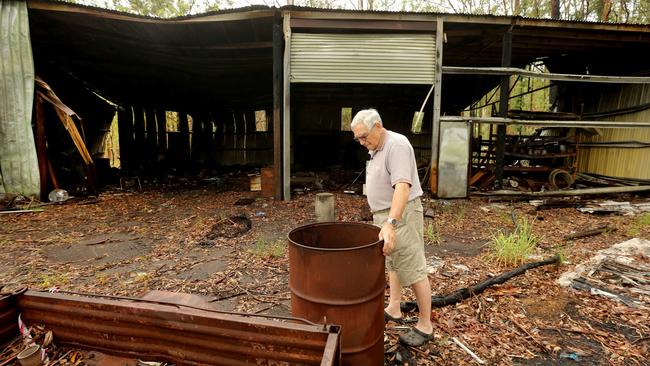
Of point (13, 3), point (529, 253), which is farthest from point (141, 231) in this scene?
point (529, 253)

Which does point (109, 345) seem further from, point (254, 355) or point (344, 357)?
point (344, 357)

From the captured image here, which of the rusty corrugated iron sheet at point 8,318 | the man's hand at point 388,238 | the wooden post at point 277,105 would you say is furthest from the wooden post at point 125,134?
the man's hand at point 388,238

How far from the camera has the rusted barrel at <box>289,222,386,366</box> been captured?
2072mm

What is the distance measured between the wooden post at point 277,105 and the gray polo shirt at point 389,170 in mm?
5254

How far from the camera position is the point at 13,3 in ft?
→ 22.5

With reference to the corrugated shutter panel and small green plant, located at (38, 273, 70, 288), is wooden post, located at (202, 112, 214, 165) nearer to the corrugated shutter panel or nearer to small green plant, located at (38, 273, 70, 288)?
the corrugated shutter panel

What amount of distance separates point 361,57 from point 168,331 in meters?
6.91

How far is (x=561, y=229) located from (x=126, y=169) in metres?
13.1

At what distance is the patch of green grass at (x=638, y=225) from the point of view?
18.5 feet

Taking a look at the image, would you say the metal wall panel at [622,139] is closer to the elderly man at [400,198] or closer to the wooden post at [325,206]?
the wooden post at [325,206]

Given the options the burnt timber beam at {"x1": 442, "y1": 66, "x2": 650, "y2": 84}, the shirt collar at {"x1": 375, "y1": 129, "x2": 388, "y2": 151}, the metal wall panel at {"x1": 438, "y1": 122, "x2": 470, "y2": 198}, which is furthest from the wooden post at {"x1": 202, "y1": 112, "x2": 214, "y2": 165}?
the shirt collar at {"x1": 375, "y1": 129, "x2": 388, "y2": 151}

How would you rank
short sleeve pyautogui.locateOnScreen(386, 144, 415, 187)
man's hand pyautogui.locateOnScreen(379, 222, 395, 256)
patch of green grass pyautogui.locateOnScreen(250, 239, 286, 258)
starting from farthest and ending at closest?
patch of green grass pyautogui.locateOnScreen(250, 239, 286, 258) < short sleeve pyautogui.locateOnScreen(386, 144, 415, 187) < man's hand pyautogui.locateOnScreen(379, 222, 395, 256)

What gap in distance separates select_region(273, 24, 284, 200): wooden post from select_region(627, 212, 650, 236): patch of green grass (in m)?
6.62

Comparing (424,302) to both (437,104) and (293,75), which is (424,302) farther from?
(293,75)
